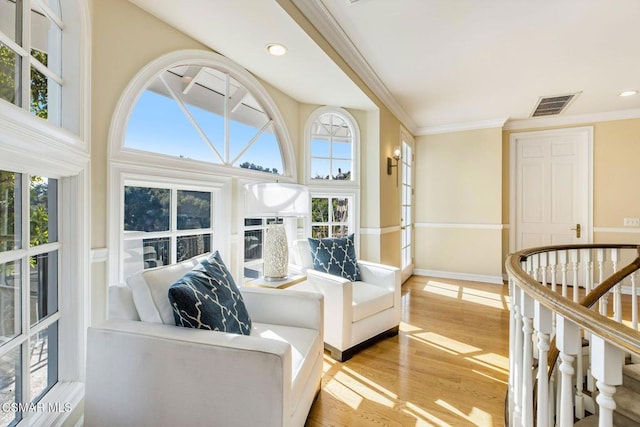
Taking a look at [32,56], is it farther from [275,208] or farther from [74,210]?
[275,208]

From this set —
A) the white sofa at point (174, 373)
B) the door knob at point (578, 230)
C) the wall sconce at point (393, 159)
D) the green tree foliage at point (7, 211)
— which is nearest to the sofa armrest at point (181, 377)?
the white sofa at point (174, 373)

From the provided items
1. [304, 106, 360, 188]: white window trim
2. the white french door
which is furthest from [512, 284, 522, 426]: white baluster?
the white french door

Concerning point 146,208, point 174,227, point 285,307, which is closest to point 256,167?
point 174,227

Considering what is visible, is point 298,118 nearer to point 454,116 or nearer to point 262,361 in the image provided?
point 454,116

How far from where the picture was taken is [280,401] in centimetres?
109

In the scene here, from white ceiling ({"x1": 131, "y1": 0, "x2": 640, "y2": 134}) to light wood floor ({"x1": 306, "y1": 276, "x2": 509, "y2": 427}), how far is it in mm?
2337

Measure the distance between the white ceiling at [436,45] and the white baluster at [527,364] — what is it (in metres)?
1.90

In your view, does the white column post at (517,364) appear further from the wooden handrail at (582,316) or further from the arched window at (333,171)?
the arched window at (333,171)

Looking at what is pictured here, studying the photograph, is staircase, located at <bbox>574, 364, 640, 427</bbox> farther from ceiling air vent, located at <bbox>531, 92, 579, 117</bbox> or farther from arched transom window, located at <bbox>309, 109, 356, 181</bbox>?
ceiling air vent, located at <bbox>531, 92, 579, 117</bbox>

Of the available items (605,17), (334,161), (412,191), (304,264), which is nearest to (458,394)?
(304,264)

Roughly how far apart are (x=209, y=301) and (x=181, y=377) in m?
0.31

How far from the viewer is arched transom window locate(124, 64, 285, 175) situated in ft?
6.29

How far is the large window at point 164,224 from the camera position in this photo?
1822mm

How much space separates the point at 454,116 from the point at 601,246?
101 inches
